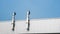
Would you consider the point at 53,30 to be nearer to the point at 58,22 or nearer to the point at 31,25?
the point at 58,22

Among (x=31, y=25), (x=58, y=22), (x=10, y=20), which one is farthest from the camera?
(x=10, y=20)

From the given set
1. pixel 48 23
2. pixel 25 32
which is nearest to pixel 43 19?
pixel 48 23

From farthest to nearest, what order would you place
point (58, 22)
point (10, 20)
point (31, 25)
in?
point (10, 20)
point (31, 25)
point (58, 22)

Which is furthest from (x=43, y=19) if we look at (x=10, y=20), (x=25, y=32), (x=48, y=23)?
(x=10, y=20)

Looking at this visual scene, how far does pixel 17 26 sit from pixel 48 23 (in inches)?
28.5

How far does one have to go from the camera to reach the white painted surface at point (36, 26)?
3.73m

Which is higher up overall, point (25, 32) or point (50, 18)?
point (50, 18)

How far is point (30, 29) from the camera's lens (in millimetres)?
3922

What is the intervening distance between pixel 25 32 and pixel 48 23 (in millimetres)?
539

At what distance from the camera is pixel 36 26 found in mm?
3926

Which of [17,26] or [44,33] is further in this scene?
[17,26]

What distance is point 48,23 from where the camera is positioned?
3.79 m

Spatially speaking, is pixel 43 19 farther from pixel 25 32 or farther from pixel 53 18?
pixel 25 32

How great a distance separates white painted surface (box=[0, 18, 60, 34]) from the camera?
3.73 meters
